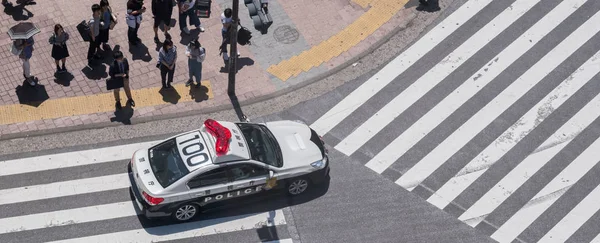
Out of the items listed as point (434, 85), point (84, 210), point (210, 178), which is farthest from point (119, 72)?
point (434, 85)

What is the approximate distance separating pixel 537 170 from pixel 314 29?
23.4 feet

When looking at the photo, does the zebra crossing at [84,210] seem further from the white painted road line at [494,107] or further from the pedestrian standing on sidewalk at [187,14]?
the pedestrian standing on sidewalk at [187,14]

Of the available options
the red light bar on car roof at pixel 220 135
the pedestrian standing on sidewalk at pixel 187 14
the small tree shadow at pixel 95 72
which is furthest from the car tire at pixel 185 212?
the pedestrian standing on sidewalk at pixel 187 14

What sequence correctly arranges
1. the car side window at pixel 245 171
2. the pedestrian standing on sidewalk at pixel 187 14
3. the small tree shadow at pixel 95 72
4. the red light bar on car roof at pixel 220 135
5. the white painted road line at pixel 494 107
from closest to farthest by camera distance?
1. the red light bar on car roof at pixel 220 135
2. the car side window at pixel 245 171
3. the white painted road line at pixel 494 107
4. the small tree shadow at pixel 95 72
5. the pedestrian standing on sidewalk at pixel 187 14

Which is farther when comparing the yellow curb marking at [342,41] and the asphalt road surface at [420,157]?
the yellow curb marking at [342,41]

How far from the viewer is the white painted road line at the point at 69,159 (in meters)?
19.2

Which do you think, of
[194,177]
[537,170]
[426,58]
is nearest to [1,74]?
[194,177]

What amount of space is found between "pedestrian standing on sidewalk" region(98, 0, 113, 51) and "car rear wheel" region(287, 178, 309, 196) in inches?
251

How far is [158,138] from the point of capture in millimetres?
20047

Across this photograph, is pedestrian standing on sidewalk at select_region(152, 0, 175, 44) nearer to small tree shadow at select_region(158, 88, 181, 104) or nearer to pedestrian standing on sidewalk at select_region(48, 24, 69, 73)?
small tree shadow at select_region(158, 88, 181, 104)

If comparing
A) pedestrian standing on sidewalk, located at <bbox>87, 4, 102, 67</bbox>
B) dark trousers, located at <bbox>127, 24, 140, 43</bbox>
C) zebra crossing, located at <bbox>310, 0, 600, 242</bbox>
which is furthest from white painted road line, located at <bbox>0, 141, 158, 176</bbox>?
zebra crossing, located at <bbox>310, 0, 600, 242</bbox>

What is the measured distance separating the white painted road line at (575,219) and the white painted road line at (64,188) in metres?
9.73

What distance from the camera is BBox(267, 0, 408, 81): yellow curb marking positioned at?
22.0 metres

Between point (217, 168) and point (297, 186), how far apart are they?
2.11 metres
